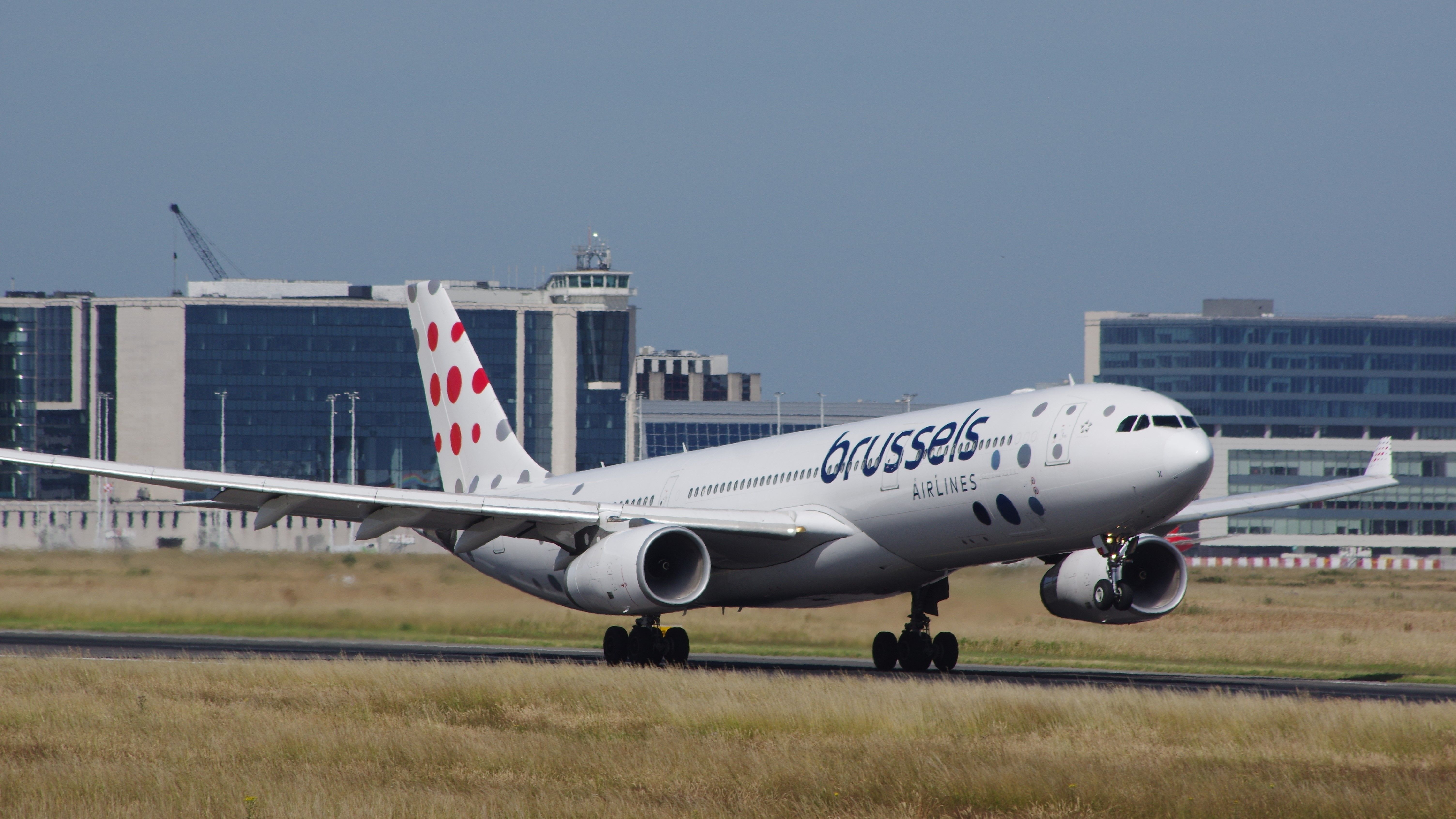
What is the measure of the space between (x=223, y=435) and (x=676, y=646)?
144 m

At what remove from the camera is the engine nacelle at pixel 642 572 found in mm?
27094

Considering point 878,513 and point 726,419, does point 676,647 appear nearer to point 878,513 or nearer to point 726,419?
point 878,513

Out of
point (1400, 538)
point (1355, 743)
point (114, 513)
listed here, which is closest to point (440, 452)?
point (1355, 743)

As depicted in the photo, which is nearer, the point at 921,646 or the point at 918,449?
the point at 918,449

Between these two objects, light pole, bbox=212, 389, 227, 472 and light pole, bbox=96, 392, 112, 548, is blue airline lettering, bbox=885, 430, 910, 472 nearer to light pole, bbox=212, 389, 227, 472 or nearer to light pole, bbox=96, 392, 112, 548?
light pole, bbox=96, 392, 112, 548

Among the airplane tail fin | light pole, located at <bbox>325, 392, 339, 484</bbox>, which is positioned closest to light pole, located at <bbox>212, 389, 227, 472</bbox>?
light pole, located at <bbox>325, 392, 339, 484</bbox>

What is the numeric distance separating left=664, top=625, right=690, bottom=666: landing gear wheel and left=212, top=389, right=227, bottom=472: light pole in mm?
142388

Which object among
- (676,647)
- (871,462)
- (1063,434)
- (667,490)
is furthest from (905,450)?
(667,490)

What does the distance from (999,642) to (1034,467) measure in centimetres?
1357

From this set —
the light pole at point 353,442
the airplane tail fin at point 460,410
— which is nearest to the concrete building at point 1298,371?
the light pole at point 353,442

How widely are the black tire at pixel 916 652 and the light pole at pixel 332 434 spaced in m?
135

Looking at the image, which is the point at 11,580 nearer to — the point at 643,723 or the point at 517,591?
the point at 517,591

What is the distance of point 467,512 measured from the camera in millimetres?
28594

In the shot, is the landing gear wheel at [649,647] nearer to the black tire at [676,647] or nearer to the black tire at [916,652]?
the black tire at [676,647]
